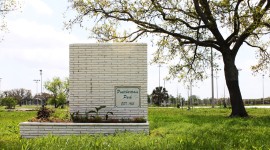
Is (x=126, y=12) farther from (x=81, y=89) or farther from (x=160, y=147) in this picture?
(x=160, y=147)

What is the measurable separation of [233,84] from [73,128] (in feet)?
51.3

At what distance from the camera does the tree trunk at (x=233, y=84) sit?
2678cm

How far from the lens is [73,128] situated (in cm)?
1363

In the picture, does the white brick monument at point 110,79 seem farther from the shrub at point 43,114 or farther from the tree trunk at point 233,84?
the tree trunk at point 233,84

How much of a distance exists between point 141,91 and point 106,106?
4.57ft

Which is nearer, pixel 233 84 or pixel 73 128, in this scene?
pixel 73 128

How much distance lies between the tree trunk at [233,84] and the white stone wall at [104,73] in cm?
1225

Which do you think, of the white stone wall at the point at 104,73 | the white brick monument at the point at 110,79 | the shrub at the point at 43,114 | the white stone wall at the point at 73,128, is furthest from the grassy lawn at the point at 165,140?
the white stone wall at the point at 104,73

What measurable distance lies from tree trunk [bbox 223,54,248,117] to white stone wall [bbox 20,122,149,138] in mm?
14417

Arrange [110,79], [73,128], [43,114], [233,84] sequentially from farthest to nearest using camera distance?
[233,84]
[110,79]
[43,114]
[73,128]

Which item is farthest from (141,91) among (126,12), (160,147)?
(126,12)

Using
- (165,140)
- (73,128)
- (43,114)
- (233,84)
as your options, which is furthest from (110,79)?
(233,84)

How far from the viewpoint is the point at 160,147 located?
754cm

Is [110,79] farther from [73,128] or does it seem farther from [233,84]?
[233,84]
